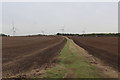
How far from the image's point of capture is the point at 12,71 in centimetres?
1165

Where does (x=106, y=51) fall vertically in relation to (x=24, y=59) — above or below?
above

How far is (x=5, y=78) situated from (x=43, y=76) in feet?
6.69

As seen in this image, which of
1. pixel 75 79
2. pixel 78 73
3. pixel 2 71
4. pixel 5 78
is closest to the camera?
pixel 75 79

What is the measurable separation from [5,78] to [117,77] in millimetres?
6128

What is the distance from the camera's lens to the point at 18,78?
9.89 meters

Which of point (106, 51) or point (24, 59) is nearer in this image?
point (24, 59)

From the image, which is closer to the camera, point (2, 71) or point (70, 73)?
point (70, 73)

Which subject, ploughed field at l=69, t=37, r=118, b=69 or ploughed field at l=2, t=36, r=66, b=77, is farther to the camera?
ploughed field at l=69, t=37, r=118, b=69

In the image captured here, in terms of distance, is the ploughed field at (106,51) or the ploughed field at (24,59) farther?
the ploughed field at (106,51)

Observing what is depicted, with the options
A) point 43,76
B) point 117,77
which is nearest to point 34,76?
point 43,76

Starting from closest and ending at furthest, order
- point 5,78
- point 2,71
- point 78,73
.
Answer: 1. point 5,78
2. point 78,73
3. point 2,71

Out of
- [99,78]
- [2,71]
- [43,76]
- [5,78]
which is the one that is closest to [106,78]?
[99,78]

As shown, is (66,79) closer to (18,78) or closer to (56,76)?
(56,76)

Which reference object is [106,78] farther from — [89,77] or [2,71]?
[2,71]
